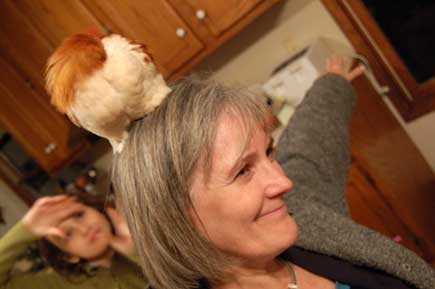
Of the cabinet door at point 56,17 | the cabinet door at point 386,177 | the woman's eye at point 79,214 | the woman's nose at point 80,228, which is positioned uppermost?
the cabinet door at point 56,17

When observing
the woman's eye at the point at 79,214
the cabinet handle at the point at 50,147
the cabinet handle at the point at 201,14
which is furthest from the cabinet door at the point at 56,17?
the woman's eye at the point at 79,214

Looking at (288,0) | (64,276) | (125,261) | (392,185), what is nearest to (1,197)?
(64,276)

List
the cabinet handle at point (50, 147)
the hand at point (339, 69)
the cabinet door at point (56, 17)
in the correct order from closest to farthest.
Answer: the hand at point (339, 69) < the cabinet door at point (56, 17) < the cabinet handle at point (50, 147)

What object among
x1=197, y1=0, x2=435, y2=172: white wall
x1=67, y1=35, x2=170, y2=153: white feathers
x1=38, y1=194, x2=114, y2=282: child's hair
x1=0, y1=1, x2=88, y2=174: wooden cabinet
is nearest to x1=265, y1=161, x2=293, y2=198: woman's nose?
x1=67, y1=35, x2=170, y2=153: white feathers

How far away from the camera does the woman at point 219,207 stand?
71 centimetres

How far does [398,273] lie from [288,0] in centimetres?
124

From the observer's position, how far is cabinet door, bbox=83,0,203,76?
1.60 metres

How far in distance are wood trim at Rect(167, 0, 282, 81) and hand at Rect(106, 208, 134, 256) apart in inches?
31.2

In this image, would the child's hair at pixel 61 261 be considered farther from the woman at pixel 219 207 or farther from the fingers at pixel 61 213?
the woman at pixel 219 207

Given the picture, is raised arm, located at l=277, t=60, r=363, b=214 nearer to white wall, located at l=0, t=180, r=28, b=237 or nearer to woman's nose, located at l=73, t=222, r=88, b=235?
woman's nose, located at l=73, t=222, r=88, b=235

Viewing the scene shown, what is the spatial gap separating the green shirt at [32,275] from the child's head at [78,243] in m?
0.05

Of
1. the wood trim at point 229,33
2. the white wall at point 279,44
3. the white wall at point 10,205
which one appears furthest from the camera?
the white wall at point 10,205

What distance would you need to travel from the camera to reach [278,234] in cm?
75

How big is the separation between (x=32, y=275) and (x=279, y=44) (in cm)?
135
